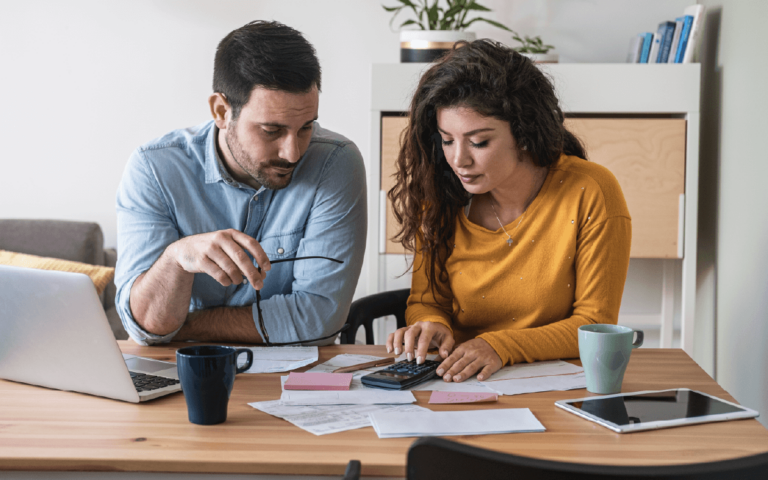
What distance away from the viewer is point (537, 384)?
1038 millimetres

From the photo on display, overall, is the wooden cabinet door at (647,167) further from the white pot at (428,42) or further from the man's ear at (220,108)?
the man's ear at (220,108)

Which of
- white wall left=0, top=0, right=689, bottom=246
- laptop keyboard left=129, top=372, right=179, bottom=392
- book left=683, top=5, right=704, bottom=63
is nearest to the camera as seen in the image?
laptop keyboard left=129, top=372, right=179, bottom=392

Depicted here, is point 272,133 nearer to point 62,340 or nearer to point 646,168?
point 62,340

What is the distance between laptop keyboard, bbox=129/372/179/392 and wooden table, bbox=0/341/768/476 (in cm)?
4

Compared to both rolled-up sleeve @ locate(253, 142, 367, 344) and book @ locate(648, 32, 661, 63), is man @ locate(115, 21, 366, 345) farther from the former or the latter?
book @ locate(648, 32, 661, 63)

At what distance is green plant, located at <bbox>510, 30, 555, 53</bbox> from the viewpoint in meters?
2.55

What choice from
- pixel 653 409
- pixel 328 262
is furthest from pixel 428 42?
pixel 653 409

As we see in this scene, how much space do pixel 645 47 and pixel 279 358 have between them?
1982 millimetres

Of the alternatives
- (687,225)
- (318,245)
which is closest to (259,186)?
(318,245)

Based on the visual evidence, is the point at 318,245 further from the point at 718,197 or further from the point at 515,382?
the point at 718,197

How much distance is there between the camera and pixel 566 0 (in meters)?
2.74

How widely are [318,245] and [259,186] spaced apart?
0.70 ft

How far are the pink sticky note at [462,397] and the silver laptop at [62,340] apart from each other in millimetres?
389

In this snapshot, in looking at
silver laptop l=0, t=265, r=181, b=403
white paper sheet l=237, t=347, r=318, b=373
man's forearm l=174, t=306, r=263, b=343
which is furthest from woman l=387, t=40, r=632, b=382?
silver laptop l=0, t=265, r=181, b=403
